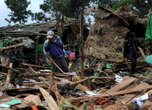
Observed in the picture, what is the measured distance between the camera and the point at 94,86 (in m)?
7.56

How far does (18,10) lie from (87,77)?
99.8 ft

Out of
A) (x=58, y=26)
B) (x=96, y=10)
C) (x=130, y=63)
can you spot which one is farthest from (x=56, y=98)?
(x=58, y=26)

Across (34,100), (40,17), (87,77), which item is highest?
(34,100)

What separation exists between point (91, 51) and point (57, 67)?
5.30 metres

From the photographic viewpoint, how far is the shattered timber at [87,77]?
5.47 meters

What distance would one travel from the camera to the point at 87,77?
764 cm

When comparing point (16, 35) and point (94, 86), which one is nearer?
point (94, 86)

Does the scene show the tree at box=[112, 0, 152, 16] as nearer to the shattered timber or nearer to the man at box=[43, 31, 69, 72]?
the shattered timber

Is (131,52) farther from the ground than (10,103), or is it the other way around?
(10,103)

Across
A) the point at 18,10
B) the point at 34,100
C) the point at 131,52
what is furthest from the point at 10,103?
the point at 18,10

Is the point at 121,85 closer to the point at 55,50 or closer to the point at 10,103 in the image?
the point at 10,103

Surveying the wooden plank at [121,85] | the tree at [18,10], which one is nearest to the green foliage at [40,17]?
the tree at [18,10]

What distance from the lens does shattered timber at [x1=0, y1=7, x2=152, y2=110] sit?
17.9ft

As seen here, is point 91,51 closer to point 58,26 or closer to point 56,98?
point 58,26
